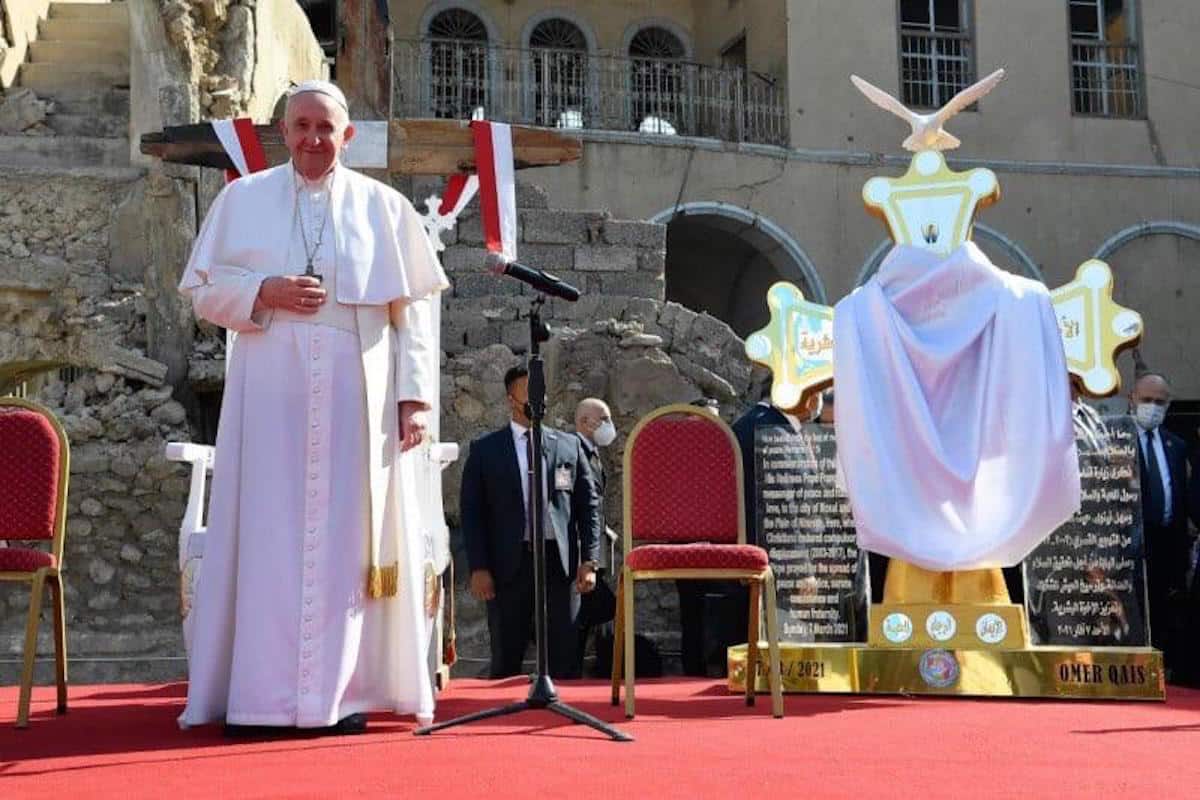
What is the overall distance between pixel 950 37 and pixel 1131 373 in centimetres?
474

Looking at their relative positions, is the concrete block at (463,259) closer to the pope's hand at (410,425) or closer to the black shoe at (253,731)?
the pope's hand at (410,425)

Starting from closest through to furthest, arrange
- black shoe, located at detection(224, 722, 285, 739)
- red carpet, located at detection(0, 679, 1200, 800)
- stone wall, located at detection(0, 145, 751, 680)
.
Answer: red carpet, located at detection(0, 679, 1200, 800) → black shoe, located at detection(224, 722, 285, 739) → stone wall, located at detection(0, 145, 751, 680)

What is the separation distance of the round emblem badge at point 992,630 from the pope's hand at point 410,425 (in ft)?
8.33

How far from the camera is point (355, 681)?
187 inches

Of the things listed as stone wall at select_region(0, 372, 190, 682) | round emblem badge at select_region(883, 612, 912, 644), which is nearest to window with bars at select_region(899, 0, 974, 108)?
stone wall at select_region(0, 372, 190, 682)

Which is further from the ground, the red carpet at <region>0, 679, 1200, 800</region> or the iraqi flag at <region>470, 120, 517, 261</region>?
the iraqi flag at <region>470, 120, 517, 261</region>

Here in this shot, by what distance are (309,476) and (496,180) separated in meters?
3.08

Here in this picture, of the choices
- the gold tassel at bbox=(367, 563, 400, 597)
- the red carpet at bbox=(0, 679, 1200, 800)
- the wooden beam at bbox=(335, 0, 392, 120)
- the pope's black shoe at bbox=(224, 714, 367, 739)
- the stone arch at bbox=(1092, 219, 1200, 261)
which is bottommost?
the red carpet at bbox=(0, 679, 1200, 800)

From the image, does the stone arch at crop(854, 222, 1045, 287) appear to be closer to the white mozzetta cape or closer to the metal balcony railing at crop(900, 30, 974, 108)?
the metal balcony railing at crop(900, 30, 974, 108)

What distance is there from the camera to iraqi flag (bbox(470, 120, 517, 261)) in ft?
24.5

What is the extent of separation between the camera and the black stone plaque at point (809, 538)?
687 cm

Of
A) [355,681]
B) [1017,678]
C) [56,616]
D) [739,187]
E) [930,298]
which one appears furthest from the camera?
[739,187]

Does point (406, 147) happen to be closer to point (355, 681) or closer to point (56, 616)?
point (56, 616)

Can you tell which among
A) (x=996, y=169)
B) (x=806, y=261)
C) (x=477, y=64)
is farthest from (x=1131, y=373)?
(x=477, y=64)
